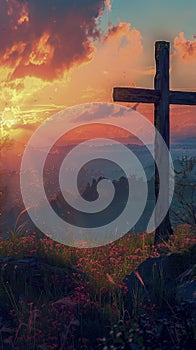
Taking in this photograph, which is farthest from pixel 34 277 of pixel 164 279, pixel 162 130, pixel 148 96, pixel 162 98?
pixel 162 98

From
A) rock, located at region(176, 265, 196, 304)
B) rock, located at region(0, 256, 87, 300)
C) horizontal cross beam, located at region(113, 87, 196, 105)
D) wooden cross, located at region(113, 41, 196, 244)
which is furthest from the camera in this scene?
wooden cross, located at region(113, 41, 196, 244)

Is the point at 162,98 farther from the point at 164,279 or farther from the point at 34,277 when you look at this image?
the point at 34,277

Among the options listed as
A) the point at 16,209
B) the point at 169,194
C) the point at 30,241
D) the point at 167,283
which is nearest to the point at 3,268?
the point at 30,241

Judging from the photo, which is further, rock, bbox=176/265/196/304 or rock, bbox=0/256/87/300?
rock, bbox=0/256/87/300

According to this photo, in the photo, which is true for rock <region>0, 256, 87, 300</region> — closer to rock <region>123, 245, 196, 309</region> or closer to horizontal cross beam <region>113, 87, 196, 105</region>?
rock <region>123, 245, 196, 309</region>

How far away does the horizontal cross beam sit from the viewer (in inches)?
376

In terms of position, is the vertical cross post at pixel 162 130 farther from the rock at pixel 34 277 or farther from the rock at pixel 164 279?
the rock at pixel 34 277

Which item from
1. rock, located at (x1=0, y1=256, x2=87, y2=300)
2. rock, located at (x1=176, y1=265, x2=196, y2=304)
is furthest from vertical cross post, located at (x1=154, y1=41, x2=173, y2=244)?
rock, located at (x1=176, y1=265, x2=196, y2=304)

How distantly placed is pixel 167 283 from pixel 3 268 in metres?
2.64

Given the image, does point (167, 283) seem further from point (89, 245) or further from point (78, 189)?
point (78, 189)

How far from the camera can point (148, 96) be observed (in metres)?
10.0

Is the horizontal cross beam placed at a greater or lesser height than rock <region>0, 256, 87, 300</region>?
greater

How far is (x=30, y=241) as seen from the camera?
9.32m

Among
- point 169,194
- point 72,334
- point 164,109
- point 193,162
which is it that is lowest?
point 72,334
